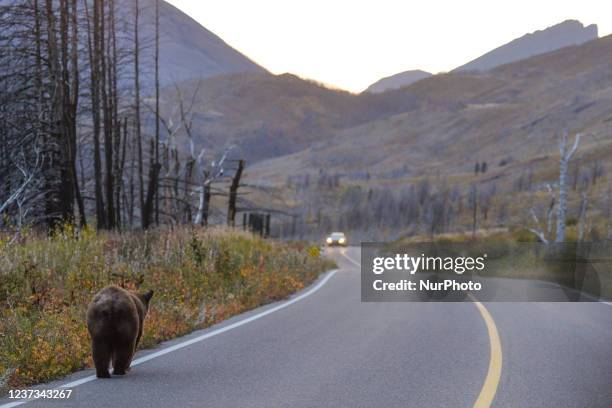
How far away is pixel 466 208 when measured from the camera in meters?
128

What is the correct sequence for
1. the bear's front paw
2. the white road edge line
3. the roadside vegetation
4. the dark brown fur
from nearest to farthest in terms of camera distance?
the dark brown fur, the white road edge line, the bear's front paw, the roadside vegetation

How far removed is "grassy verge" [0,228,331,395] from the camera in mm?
9000

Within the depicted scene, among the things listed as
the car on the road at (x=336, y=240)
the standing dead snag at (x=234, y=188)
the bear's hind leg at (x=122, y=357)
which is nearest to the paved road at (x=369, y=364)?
the bear's hind leg at (x=122, y=357)

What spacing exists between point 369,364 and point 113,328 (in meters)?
3.34

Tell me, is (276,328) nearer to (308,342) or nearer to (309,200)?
(308,342)

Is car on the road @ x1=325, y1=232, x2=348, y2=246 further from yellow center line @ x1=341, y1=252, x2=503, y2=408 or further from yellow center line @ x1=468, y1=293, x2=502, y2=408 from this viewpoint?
yellow center line @ x1=468, y1=293, x2=502, y2=408

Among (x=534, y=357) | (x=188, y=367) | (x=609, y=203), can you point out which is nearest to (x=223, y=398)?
(x=188, y=367)

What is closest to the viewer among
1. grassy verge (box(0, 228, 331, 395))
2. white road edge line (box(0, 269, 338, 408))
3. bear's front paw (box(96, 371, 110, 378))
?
white road edge line (box(0, 269, 338, 408))

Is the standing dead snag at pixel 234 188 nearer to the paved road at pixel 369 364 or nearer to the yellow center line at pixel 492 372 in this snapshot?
the paved road at pixel 369 364

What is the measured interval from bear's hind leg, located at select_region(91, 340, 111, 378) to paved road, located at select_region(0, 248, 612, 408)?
0.15 m

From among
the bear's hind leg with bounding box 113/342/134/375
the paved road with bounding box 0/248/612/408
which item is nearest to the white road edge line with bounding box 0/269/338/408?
the paved road with bounding box 0/248/612/408

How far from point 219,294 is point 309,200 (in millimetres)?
142135

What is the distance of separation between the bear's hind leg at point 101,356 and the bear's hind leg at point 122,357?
79 mm

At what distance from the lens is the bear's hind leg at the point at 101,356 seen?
26.5ft
